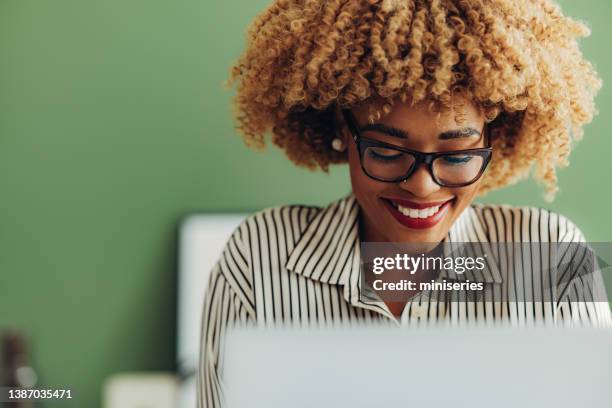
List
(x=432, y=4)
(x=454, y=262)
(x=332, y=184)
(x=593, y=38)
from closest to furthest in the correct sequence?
(x=432, y=4), (x=454, y=262), (x=593, y=38), (x=332, y=184)

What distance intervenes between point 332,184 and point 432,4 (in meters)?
0.79

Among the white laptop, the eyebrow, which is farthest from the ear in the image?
the white laptop

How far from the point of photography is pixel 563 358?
1.55 feet

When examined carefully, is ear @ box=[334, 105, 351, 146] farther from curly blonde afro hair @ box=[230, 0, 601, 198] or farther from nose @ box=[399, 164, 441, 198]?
nose @ box=[399, 164, 441, 198]

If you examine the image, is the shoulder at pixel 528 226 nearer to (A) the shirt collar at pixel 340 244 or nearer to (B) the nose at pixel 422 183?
(A) the shirt collar at pixel 340 244

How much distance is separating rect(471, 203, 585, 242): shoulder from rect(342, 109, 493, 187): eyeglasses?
5.5 inches

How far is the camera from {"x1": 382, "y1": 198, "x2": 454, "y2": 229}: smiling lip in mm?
878

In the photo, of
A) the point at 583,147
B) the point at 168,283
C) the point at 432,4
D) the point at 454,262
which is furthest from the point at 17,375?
the point at 583,147

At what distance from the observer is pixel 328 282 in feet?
3.09

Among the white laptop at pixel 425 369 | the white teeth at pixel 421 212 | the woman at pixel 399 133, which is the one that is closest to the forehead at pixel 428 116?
the woman at pixel 399 133

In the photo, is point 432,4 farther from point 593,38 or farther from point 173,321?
point 173,321

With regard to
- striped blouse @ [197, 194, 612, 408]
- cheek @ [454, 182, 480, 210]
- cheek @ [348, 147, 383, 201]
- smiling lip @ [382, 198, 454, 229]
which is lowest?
striped blouse @ [197, 194, 612, 408]

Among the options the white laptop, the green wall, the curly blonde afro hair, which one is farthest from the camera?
the green wall

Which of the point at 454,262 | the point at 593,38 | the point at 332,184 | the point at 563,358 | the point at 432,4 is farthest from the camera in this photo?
the point at 332,184
